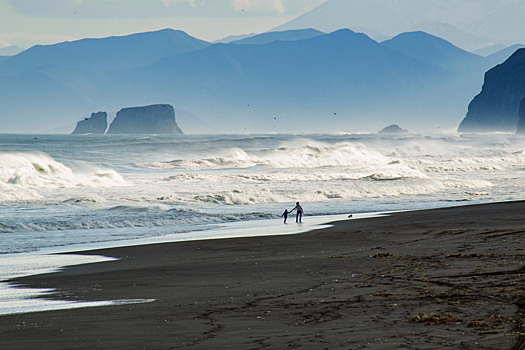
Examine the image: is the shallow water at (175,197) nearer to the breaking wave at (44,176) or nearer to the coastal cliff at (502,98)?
the breaking wave at (44,176)

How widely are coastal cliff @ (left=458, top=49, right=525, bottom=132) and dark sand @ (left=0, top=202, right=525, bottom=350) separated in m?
167

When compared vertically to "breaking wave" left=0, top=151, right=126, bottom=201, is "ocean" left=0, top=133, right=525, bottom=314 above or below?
below

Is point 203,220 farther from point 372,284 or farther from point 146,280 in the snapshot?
point 372,284

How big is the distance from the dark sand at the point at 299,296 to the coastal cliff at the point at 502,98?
167361 mm

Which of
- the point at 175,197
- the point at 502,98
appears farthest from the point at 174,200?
the point at 502,98

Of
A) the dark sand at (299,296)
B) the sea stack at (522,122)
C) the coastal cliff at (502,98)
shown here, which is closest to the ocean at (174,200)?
the dark sand at (299,296)

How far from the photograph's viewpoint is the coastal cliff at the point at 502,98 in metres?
170

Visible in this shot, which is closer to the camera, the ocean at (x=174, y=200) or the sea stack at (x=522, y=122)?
the ocean at (x=174, y=200)

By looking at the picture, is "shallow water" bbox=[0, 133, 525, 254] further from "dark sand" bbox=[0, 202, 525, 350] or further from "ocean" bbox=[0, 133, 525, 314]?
"dark sand" bbox=[0, 202, 525, 350]

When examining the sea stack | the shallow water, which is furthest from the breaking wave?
the sea stack

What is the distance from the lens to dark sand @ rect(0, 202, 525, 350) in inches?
231

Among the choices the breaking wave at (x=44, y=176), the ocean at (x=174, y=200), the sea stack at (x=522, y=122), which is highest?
the sea stack at (x=522, y=122)

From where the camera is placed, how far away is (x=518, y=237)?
42.5 ft

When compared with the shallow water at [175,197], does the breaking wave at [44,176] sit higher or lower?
higher
